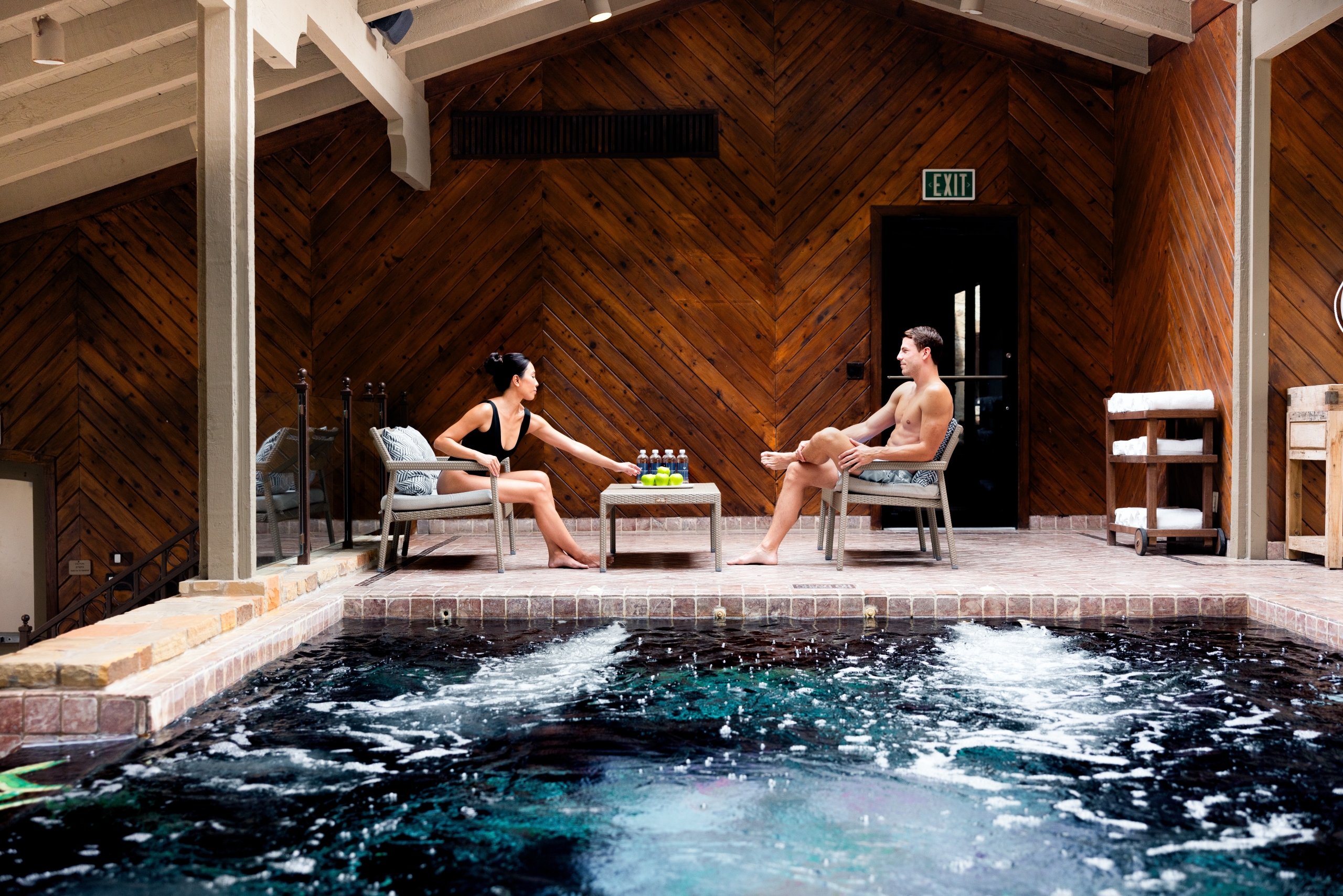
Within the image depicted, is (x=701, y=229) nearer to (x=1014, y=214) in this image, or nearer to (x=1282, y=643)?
(x=1014, y=214)

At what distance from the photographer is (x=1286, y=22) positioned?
540 centimetres

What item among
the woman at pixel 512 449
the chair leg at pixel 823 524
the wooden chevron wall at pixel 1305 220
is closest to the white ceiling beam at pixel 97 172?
the woman at pixel 512 449

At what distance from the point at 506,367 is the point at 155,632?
284 cm

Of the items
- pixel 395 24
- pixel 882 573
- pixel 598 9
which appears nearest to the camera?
pixel 882 573

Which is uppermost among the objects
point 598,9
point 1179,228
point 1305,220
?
point 598,9

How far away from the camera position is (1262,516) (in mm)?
5773

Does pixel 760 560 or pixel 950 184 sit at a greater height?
pixel 950 184

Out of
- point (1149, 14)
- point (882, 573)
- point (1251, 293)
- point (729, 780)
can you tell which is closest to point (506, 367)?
point (882, 573)

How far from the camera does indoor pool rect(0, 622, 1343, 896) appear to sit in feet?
6.63

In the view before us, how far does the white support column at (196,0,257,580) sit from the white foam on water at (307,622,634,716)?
4.50 feet

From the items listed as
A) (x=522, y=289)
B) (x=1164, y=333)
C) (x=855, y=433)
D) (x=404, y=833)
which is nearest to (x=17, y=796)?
(x=404, y=833)

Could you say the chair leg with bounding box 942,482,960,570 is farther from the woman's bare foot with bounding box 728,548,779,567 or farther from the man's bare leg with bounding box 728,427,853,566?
the woman's bare foot with bounding box 728,548,779,567

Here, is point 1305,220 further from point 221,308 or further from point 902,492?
point 221,308

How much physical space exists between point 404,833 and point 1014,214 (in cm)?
704
